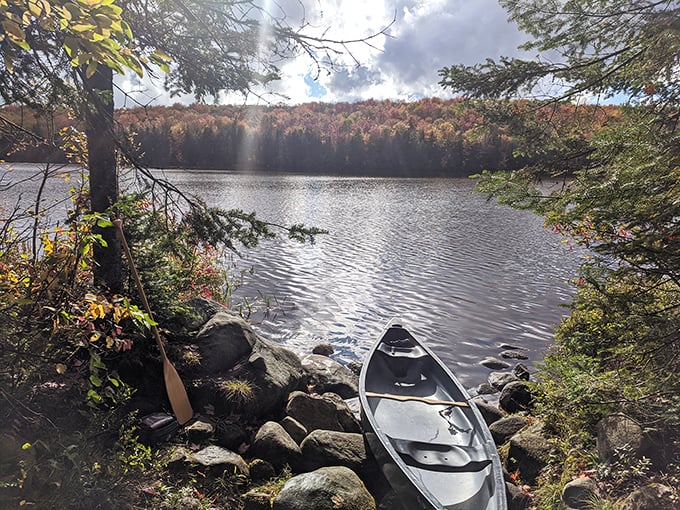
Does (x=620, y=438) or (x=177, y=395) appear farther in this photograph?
(x=177, y=395)

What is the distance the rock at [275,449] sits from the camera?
472cm

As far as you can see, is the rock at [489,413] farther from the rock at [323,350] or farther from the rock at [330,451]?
the rock at [323,350]

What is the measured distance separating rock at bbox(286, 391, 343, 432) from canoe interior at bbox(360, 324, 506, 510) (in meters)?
0.50

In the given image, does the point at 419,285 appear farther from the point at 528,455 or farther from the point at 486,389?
the point at 528,455

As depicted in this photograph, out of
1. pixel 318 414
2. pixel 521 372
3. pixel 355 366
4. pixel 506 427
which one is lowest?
pixel 355 366

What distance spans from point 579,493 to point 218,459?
3500 millimetres

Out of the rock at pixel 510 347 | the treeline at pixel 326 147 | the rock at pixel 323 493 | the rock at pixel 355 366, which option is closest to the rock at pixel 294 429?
the rock at pixel 323 493

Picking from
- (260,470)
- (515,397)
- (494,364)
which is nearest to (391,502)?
(260,470)

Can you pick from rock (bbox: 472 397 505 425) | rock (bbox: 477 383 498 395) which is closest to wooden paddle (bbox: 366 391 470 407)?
rock (bbox: 472 397 505 425)

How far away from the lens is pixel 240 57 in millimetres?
5035

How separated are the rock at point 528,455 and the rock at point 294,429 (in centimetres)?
257

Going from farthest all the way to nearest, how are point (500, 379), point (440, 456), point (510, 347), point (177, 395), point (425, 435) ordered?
1. point (510, 347)
2. point (500, 379)
3. point (425, 435)
4. point (440, 456)
5. point (177, 395)

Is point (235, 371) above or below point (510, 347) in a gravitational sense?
above

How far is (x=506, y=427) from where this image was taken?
6164 mm
